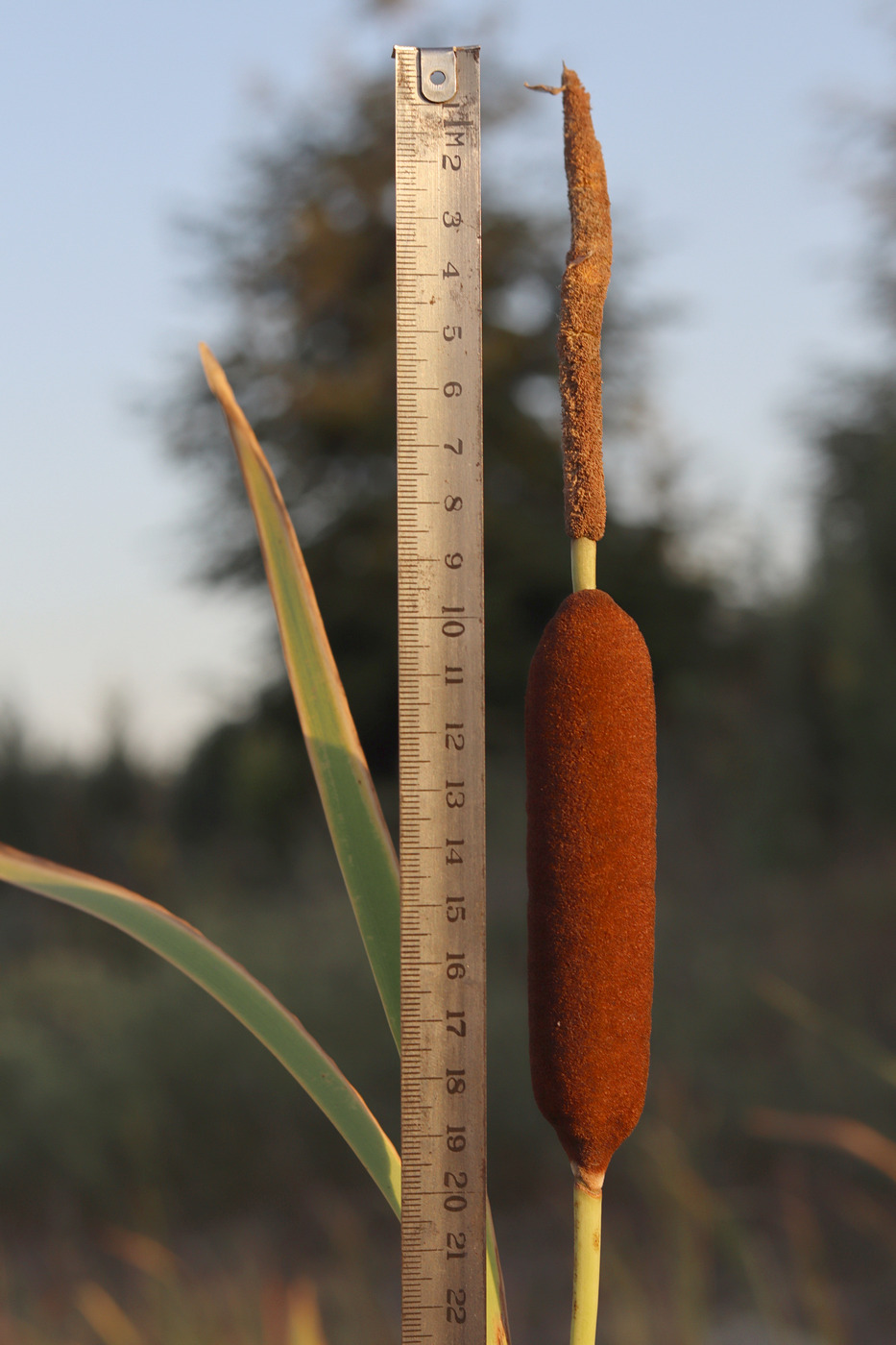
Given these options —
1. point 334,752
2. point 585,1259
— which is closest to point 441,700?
point 334,752

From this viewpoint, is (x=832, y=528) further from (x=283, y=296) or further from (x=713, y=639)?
(x=283, y=296)

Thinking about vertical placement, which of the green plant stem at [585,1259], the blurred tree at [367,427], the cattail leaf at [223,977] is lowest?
the green plant stem at [585,1259]

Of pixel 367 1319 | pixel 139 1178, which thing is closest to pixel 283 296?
pixel 139 1178

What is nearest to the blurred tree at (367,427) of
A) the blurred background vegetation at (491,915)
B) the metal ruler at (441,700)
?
the blurred background vegetation at (491,915)

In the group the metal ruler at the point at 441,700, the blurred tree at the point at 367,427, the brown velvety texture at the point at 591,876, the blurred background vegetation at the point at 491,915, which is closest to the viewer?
the brown velvety texture at the point at 591,876

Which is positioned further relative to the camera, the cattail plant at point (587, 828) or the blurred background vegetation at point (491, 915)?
the blurred background vegetation at point (491, 915)

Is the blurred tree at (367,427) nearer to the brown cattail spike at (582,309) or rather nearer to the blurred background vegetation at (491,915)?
the blurred background vegetation at (491,915)
